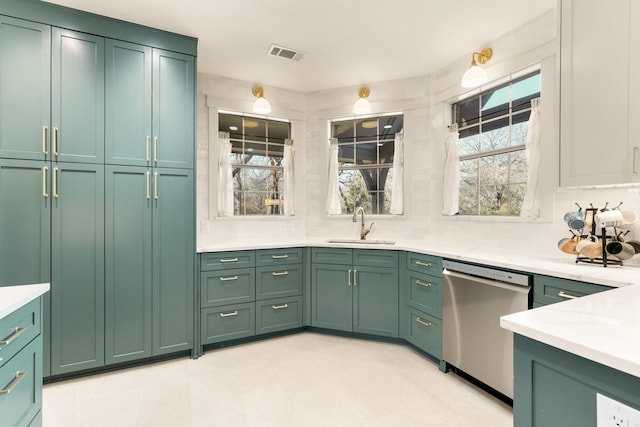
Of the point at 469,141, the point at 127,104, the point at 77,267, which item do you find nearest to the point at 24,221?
the point at 77,267

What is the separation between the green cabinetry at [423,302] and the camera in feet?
8.66

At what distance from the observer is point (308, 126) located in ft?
13.2

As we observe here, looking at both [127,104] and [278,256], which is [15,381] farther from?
[278,256]

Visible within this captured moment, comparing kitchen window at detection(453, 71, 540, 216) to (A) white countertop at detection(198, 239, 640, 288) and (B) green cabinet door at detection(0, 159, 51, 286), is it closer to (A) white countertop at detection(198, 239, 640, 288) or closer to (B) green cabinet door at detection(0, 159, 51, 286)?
(A) white countertop at detection(198, 239, 640, 288)

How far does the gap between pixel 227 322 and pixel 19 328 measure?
1.84m

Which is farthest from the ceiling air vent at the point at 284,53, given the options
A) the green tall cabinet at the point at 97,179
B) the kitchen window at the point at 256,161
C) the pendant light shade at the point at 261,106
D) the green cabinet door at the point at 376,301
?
the green cabinet door at the point at 376,301

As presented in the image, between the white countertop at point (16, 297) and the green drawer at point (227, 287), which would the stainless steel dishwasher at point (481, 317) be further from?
the white countertop at point (16, 297)

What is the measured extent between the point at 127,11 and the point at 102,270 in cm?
198

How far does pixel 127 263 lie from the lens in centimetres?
256

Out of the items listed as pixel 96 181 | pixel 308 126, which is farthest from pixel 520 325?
pixel 308 126

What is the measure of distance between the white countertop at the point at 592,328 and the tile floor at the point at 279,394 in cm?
126

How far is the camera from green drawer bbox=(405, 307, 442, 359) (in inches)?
104

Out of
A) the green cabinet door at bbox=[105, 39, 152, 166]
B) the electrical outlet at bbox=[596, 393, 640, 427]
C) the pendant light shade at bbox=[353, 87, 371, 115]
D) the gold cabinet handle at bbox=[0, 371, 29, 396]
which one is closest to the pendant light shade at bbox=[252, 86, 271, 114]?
the pendant light shade at bbox=[353, 87, 371, 115]

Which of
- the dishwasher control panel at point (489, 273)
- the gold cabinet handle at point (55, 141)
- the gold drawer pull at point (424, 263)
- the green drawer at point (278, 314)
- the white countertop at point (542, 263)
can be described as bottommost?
the green drawer at point (278, 314)
